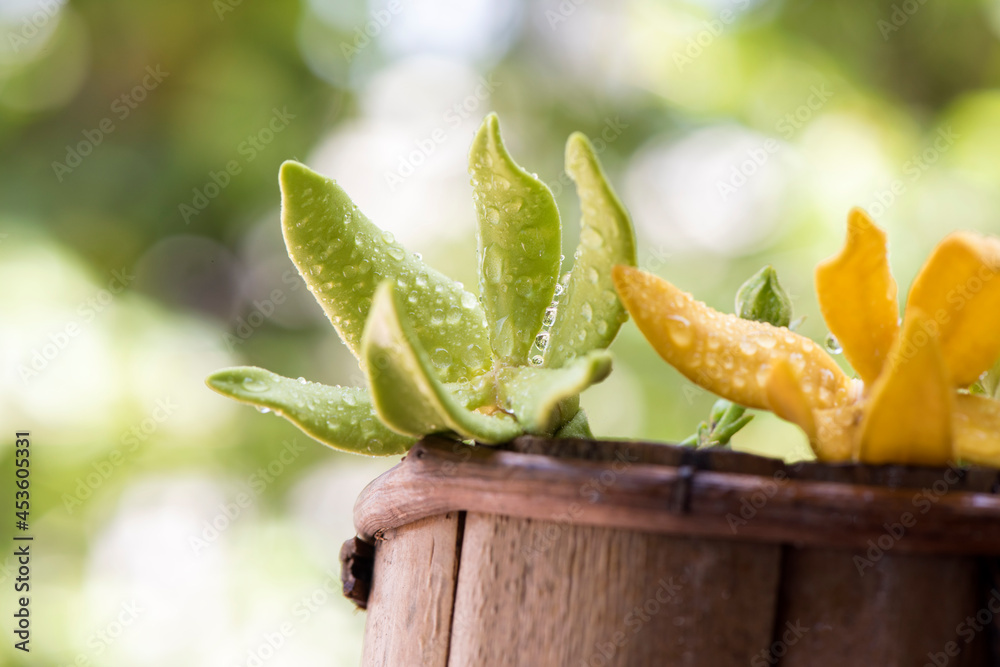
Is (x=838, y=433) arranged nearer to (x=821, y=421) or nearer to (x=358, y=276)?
(x=821, y=421)

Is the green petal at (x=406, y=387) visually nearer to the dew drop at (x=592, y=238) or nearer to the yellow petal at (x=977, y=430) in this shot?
the dew drop at (x=592, y=238)

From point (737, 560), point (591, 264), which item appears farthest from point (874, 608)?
point (591, 264)

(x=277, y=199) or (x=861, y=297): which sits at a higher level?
→ (x=277, y=199)

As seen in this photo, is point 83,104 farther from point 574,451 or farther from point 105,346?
point 574,451

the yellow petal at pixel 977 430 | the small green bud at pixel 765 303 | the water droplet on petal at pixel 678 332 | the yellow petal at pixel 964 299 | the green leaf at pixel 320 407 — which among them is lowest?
the green leaf at pixel 320 407

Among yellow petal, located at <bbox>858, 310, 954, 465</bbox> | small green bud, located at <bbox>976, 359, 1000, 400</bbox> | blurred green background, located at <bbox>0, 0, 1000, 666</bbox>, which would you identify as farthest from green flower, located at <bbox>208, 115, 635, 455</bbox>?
blurred green background, located at <bbox>0, 0, 1000, 666</bbox>

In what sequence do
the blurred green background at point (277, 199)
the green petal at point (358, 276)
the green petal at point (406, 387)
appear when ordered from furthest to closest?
1. the blurred green background at point (277, 199)
2. the green petal at point (358, 276)
3. the green petal at point (406, 387)

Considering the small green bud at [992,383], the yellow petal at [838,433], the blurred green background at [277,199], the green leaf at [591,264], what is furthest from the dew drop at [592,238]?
the blurred green background at [277,199]

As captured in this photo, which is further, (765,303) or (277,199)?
(277,199)
